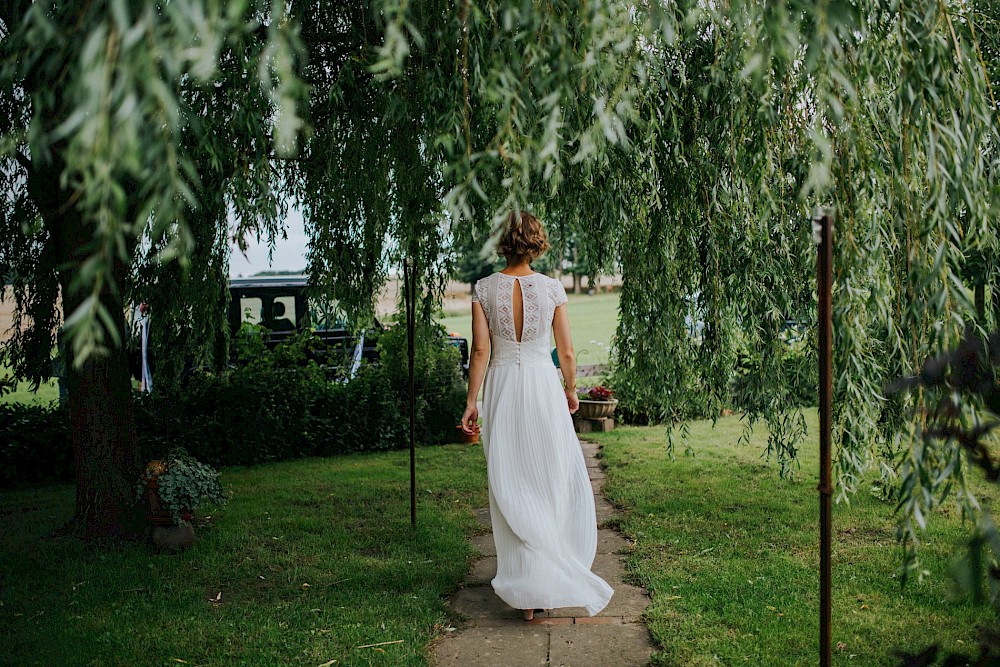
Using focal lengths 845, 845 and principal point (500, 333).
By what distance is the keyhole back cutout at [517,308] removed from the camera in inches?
151

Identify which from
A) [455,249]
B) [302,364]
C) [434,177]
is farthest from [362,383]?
[434,177]

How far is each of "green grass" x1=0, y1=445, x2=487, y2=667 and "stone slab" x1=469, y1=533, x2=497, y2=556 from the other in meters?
0.08

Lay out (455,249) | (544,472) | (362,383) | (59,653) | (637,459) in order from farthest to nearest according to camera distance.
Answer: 1. (362,383)
2. (637,459)
3. (455,249)
4. (544,472)
5. (59,653)

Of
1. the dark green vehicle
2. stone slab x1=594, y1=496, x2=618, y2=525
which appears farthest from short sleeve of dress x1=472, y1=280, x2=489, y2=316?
the dark green vehicle

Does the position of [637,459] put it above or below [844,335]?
below

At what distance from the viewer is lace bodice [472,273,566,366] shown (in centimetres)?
383

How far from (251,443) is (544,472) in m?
4.81

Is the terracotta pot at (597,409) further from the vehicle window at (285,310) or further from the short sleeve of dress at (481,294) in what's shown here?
the short sleeve of dress at (481,294)

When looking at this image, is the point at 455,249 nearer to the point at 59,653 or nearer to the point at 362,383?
the point at 59,653

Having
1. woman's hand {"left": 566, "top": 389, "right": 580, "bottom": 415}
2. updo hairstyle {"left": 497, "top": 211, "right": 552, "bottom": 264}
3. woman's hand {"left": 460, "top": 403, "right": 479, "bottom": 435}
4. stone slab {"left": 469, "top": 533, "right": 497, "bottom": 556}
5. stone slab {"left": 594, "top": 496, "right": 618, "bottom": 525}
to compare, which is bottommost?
stone slab {"left": 469, "top": 533, "right": 497, "bottom": 556}

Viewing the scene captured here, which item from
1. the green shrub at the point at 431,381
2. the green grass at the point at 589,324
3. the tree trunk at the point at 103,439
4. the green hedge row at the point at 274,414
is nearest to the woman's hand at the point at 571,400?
the tree trunk at the point at 103,439

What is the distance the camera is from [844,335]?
2793mm

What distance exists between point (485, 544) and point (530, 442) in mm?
1554

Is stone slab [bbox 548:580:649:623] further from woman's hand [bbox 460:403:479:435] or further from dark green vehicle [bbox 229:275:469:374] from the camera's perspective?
dark green vehicle [bbox 229:275:469:374]
